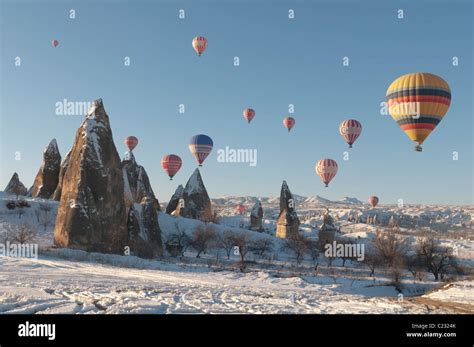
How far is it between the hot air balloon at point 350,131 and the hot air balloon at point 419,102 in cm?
1236

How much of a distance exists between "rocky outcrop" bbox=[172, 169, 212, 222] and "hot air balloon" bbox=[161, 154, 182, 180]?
7889mm

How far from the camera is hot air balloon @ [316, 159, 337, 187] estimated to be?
47938 millimetres

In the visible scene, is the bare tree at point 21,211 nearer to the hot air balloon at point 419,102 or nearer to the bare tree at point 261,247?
the bare tree at point 261,247

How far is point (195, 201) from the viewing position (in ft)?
201

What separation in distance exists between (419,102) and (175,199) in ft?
150

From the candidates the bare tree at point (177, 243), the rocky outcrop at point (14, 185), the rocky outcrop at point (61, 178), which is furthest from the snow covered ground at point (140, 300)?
the rocky outcrop at point (14, 185)

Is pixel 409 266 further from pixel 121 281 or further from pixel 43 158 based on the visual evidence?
pixel 43 158

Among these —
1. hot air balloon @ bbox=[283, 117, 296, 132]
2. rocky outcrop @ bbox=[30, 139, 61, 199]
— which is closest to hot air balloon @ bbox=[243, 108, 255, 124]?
hot air balloon @ bbox=[283, 117, 296, 132]

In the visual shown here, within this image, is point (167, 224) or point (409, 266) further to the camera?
point (167, 224)

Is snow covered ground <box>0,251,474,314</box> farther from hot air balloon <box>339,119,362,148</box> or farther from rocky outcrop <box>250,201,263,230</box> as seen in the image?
rocky outcrop <box>250,201,263,230</box>
